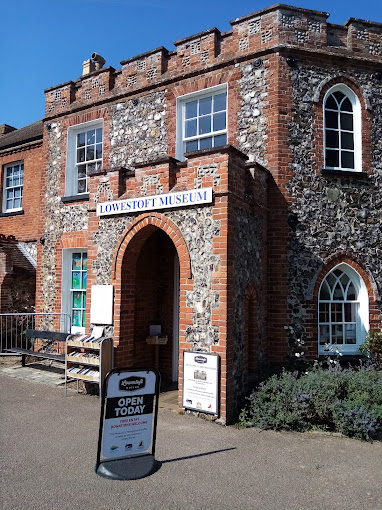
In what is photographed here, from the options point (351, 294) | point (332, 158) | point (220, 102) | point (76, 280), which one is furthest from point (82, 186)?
point (351, 294)

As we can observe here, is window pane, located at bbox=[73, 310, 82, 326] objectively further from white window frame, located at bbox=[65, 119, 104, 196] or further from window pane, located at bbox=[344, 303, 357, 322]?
window pane, located at bbox=[344, 303, 357, 322]

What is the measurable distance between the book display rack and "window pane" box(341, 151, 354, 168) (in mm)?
6007

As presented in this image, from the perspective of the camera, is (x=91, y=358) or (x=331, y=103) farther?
(x=331, y=103)

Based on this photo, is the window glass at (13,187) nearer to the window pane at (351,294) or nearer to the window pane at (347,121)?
the window pane at (347,121)

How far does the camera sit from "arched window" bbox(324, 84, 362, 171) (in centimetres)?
891

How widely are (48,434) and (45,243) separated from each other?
6709 mm

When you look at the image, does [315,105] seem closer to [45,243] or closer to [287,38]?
[287,38]

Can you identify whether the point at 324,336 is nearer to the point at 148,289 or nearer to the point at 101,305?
the point at 148,289

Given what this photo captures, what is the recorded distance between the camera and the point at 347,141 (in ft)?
29.6

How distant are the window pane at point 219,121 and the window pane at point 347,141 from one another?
2548 millimetres

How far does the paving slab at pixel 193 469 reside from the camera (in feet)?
13.6

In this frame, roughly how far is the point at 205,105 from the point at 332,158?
10.1 ft

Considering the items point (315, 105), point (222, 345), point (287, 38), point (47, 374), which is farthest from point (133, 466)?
point (287, 38)

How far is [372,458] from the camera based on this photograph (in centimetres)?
536
